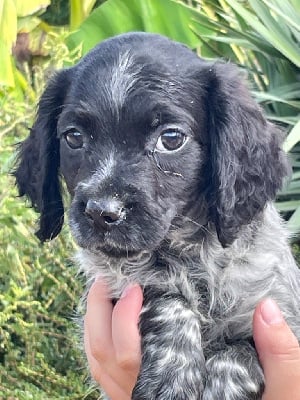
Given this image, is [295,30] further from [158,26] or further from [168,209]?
[168,209]

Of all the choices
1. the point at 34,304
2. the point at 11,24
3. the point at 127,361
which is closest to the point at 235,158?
the point at 127,361

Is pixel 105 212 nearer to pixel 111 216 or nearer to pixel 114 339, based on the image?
pixel 111 216

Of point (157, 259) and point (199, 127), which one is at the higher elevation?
point (199, 127)

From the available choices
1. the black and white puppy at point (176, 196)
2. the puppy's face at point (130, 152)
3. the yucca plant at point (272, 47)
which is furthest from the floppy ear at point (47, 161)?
the yucca plant at point (272, 47)

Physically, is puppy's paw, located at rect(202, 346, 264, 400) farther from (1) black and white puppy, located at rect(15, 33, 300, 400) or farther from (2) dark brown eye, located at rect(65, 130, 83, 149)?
(2) dark brown eye, located at rect(65, 130, 83, 149)

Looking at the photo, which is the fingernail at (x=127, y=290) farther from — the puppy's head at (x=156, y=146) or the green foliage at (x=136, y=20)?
the green foliage at (x=136, y=20)

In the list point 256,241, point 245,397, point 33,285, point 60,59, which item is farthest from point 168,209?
point 60,59

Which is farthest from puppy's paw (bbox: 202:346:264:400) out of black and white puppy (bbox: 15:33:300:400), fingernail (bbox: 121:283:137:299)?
fingernail (bbox: 121:283:137:299)
